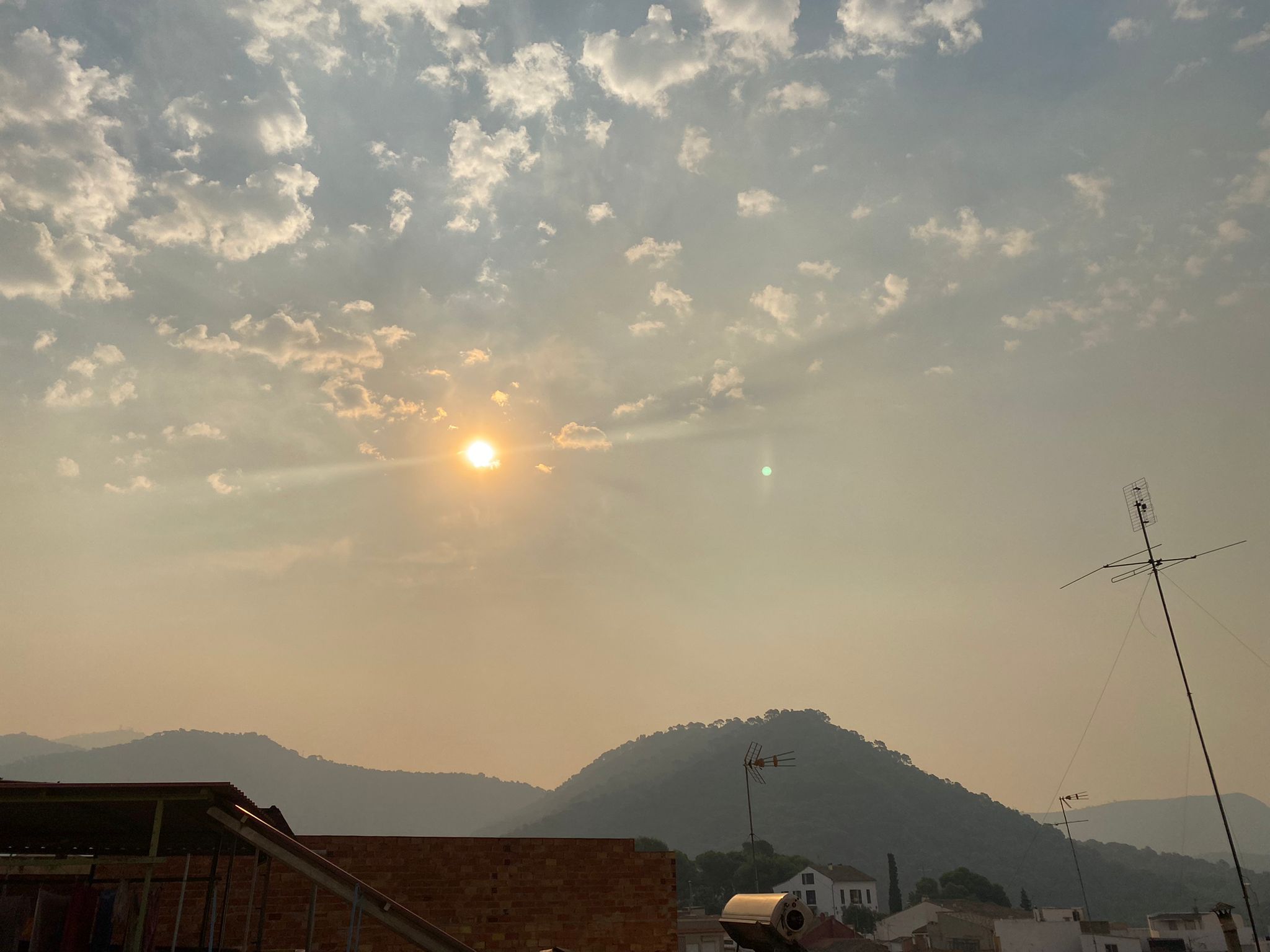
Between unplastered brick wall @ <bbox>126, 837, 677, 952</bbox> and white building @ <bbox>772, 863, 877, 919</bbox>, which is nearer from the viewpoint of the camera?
unplastered brick wall @ <bbox>126, 837, 677, 952</bbox>

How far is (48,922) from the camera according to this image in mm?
9969

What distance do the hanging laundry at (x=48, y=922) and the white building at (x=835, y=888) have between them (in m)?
117

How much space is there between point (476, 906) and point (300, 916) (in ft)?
11.4

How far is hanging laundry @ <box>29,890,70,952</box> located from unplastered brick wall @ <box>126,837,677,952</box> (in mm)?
6623

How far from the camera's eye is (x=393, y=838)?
1770 cm

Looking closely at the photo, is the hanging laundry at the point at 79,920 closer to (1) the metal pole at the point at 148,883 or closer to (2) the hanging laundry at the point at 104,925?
(2) the hanging laundry at the point at 104,925

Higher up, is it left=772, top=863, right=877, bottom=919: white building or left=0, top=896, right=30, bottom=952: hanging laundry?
left=0, top=896, right=30, bottom=952: hanging laundry

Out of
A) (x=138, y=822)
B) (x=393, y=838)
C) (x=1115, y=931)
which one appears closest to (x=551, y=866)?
(x=393, y=838)

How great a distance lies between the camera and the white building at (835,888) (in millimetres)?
112375

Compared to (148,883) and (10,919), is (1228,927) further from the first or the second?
(10,919)

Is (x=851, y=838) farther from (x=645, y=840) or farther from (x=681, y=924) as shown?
(x=681, y=924)

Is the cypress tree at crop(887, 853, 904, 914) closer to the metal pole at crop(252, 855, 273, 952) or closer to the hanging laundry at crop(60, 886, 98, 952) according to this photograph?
the metal pole at crop(252, 855, 273, 952)

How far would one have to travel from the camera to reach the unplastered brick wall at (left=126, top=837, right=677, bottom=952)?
16.7 m

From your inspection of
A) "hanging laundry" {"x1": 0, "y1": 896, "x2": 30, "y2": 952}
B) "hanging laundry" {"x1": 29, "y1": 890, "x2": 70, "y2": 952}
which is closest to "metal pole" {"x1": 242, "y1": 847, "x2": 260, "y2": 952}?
"hanging laundry" {"x1": 29, "y1": 890, "x2": 70, "y2": 952}
